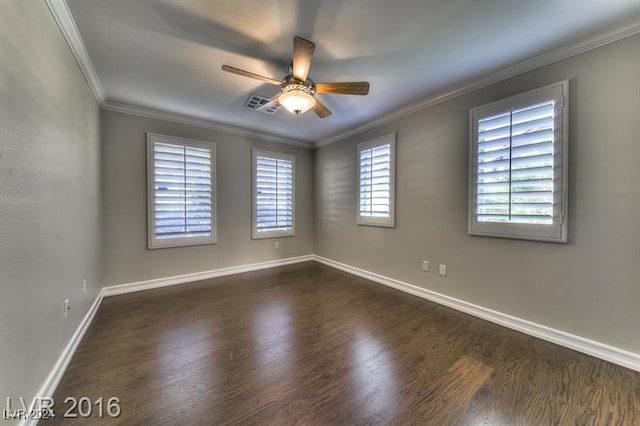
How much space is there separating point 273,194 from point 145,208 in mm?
1954

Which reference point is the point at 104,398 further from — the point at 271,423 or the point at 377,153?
the point at 377,153

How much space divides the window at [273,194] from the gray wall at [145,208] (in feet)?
0.41

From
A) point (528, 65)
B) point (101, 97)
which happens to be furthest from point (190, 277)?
point (528, 65)

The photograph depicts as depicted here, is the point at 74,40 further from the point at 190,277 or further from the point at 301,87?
the point at 190,277

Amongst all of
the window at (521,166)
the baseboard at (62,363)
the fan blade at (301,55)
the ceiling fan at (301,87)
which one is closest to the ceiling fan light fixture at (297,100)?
the ceiling fan at (301,87)

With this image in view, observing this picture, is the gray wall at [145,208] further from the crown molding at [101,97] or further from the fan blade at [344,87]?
the fan blade at [344,87]

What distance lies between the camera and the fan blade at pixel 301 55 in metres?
1.62

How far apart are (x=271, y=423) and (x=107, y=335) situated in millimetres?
1847

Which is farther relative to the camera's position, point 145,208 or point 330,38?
point 145,208

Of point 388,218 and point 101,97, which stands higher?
point 101,97

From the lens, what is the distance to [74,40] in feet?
6.05

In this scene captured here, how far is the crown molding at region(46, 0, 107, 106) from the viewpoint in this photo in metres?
1.56

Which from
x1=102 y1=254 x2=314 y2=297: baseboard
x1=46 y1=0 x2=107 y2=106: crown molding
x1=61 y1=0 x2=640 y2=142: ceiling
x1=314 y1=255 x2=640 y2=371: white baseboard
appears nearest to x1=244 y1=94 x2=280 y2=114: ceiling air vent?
x1=61 y1=0 x2=640 y2=142: ceiling

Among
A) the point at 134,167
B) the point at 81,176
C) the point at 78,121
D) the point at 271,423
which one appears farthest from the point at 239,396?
the point at 134,167
